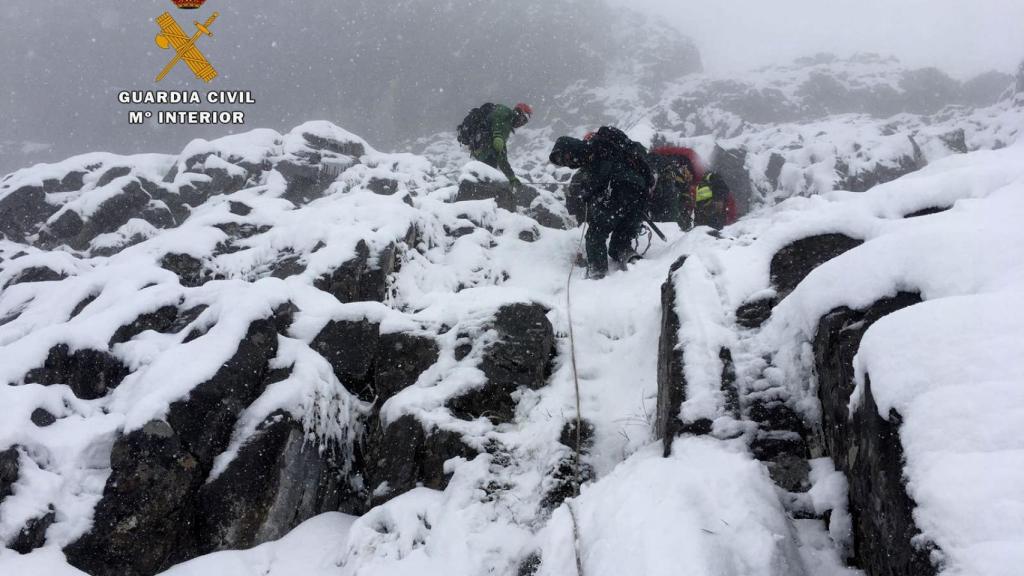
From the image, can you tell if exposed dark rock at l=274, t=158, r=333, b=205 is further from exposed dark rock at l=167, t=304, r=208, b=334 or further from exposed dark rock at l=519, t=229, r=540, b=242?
exposed dark rock at l=167, t=304, r=208, b=334

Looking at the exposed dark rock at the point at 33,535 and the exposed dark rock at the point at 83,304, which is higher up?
the exposed dark rock at the point at 83,304

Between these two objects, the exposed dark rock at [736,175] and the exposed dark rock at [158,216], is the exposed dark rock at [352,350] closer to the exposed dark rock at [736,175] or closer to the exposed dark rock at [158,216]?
the exposed dark rock at [158,216]

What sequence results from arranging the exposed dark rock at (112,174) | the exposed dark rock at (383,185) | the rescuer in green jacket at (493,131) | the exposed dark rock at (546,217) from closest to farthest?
the rescuer in green jacket at (493,131) → the exposed dark rock at (546,217) → the exposed dark rock at (383,185) → the exposed dark rock at (112,174)

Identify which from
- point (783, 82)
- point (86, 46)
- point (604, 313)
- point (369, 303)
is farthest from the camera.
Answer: point (86, 46)

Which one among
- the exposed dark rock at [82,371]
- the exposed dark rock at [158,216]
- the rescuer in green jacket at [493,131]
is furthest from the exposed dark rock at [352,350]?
the exposed dark rock at [158,216]

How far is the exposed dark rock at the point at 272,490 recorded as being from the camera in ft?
11.7

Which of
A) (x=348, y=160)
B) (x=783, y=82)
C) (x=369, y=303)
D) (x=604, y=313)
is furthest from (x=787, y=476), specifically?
(x=783, y=82)

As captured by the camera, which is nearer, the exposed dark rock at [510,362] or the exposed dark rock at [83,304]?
the exposed dark rock at [510,362]

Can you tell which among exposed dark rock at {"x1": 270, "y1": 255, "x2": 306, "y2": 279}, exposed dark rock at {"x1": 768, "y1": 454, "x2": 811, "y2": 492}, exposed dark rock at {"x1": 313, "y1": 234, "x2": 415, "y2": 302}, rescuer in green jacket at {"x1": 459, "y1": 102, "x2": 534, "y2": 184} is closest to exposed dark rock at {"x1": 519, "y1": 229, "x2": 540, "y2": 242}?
rescuer in green jacket at {"x1": 459, "y1": 102, "x2": 534, "y2": 184}

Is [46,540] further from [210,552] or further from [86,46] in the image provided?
[86,46]

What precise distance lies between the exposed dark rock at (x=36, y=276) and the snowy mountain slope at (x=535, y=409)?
1.34 metres

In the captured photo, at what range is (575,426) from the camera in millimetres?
3893

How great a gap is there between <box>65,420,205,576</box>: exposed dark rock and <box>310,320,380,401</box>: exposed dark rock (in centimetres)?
144

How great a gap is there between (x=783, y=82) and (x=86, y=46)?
5859 centimetres
